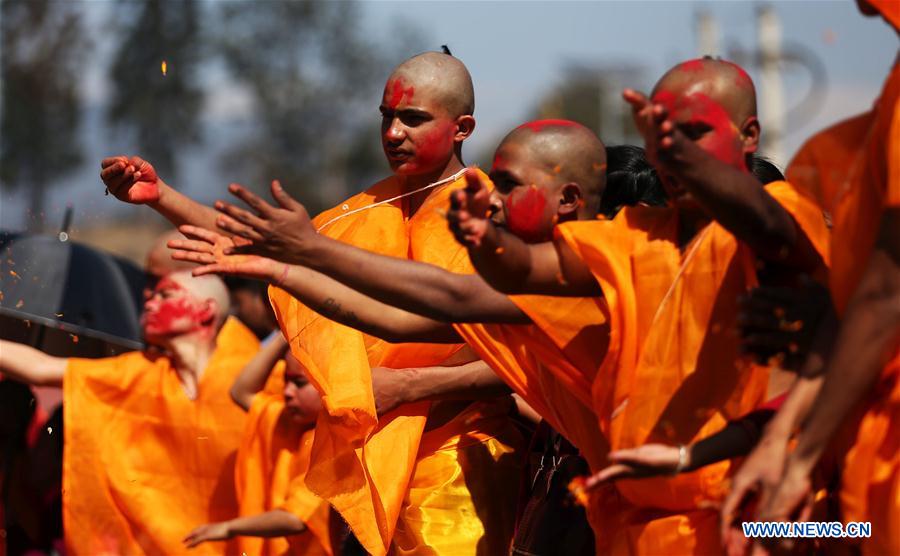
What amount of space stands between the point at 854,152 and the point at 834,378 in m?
0.54

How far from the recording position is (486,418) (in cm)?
471

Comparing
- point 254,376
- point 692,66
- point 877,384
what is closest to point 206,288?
point 254,376

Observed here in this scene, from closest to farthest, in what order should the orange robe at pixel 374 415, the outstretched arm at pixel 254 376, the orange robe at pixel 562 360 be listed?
1. the orange robe at pixel 562 360
2. the orange robe at pixel 374 415
3. the outstretched arm at pixel 254 376

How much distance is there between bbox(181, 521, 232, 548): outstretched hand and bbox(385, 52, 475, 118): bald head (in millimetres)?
1845

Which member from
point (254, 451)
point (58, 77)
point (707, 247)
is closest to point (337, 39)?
point (58, 77)

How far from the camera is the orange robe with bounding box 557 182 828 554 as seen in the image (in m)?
3.26

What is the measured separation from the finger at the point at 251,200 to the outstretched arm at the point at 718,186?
2.75ft

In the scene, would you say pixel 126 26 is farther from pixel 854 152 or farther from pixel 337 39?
pixel 854 152

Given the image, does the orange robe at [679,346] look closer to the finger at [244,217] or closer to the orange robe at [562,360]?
the orange robe at [562,360]

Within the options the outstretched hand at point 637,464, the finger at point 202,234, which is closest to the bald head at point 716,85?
the outstretched hand at point 637,464

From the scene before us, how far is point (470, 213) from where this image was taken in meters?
3.08

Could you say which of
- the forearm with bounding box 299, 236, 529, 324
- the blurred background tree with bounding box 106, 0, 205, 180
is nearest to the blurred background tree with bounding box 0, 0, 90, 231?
the blurred background tree with bounding box 106, 0, 205, 180

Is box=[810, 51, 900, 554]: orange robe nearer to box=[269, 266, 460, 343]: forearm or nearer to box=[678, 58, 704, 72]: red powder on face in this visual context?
box=[678, 58, 704, 72]: red powder on face

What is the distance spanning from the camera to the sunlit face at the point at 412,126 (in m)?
4.52
